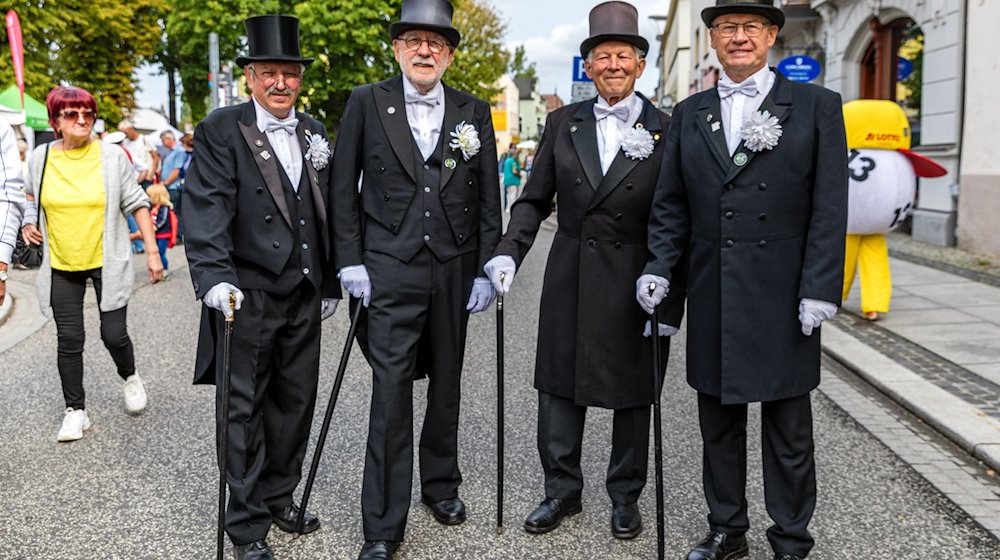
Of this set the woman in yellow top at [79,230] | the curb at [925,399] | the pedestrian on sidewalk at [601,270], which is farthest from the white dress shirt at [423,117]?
the curb at [925,399]

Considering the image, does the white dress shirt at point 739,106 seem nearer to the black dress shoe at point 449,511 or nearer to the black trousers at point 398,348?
the black trousers at point 398,348

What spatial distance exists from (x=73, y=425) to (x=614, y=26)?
11.7 feet

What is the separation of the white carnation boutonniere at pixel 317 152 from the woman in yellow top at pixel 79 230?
1646mm

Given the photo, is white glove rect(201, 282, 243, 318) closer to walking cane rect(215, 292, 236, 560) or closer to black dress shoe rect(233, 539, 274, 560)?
walking cane rect(215, 292, 236, 560)

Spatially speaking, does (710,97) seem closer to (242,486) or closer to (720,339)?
(720,339)

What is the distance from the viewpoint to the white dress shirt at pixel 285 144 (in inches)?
145

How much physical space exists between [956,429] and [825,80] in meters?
16.2

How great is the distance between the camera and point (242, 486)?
11.9ft

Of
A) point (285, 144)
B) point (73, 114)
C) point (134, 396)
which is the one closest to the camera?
point (285, 144)

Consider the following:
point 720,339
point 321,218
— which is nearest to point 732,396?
point 720,339

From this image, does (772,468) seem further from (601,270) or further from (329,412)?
(329,412)

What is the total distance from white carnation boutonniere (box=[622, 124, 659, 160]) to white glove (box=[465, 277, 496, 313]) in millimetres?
772

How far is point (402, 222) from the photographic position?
3.76 m

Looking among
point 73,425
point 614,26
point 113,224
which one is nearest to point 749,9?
point 614,26
